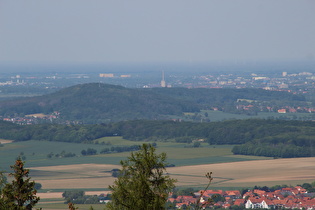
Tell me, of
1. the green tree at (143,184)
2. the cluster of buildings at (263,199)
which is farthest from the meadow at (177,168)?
the green tree at (143,184)

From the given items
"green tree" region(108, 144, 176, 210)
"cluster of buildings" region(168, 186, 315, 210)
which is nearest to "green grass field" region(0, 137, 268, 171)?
"cluster of buildings" region(168, 186, 315, 210)

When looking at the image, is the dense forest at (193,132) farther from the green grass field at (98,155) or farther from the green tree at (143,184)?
the green tree at (143,184)

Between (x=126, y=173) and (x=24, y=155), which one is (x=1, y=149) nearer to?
(x=24, y=155)

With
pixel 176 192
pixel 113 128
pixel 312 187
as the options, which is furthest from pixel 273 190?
pixel 113 128

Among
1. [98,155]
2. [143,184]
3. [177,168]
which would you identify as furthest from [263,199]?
[98,155]

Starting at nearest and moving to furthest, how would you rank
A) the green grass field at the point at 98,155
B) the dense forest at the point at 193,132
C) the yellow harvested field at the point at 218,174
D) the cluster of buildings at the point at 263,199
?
the cluster of buildings at the point at 263,199, the yellow harvested field at the point at 218,174, the green grass field at the point at 98,155, the dense forest at the point at 193,132
